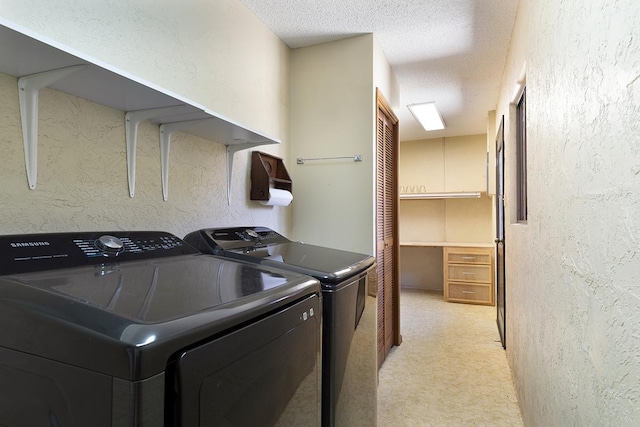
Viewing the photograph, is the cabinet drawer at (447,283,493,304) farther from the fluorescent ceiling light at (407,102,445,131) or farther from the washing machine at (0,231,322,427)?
the washing machine at (0,231,322,427)

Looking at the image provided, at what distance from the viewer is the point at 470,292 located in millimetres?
5039

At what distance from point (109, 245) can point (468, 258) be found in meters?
4.78

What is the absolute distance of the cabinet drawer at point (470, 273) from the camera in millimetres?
4957

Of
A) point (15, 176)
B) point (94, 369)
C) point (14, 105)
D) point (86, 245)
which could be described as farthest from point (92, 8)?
point (94, 369)

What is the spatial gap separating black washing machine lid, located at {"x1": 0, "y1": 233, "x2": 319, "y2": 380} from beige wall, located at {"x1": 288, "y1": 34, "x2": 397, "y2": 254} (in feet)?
5.14

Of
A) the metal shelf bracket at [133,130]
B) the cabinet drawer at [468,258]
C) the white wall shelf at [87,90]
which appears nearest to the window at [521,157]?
the white wall shelf at [87,90]

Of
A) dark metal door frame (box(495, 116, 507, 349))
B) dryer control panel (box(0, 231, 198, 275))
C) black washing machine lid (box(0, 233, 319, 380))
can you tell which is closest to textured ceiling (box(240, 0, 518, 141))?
dark metal door frame (box(495, 116, 507, 349))

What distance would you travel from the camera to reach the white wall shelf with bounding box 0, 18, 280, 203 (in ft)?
2.90

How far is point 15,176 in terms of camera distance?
3.44 feet

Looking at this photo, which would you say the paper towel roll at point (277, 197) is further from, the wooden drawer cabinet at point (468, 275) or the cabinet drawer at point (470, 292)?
the cabinet drawer at point (470, 292)

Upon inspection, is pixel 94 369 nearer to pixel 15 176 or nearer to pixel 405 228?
pixel 15 176

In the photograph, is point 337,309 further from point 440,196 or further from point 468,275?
point 440,196

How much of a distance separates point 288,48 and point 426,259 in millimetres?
4342

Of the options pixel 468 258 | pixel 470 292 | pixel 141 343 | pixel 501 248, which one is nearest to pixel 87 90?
pixel 141 343
